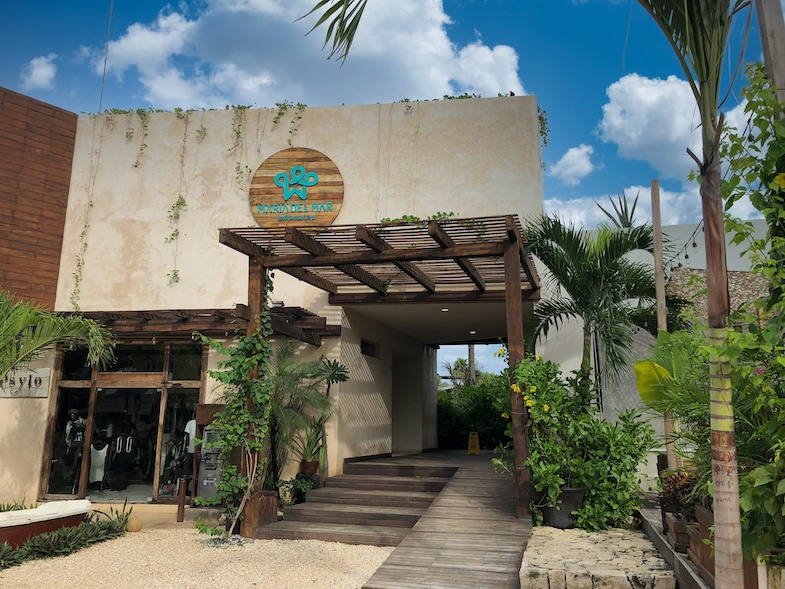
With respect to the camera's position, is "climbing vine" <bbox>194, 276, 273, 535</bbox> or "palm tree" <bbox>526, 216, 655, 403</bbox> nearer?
"climbing vine" <bbox>194, 276, 273, 535</bbox>

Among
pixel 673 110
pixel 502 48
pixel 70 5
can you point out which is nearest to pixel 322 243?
pixel 502 48

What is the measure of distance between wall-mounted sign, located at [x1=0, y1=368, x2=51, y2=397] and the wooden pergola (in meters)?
4.72

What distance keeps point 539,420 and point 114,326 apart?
6.70 metres

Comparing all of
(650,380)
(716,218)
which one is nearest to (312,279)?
(650,380)

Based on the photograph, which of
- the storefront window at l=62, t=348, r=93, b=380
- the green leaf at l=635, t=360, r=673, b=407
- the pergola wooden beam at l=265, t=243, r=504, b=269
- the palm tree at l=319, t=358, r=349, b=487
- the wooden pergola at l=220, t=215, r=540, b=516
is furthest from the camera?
the storefront window at l=62, t=348, r=93, b=380

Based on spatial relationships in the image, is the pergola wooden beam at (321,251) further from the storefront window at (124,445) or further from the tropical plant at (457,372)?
the tropical plant at (457,372)

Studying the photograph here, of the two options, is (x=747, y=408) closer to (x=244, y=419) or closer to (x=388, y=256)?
(x=388, y=256)

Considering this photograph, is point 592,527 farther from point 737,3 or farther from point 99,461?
point 99,461

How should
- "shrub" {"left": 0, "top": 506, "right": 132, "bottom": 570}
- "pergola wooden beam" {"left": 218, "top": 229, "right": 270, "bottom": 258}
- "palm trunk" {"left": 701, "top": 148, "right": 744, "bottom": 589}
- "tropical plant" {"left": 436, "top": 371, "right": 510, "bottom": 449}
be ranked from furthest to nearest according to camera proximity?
"tropical plant" {"left": 436, "top": 371, "right": 510, "bottom": 449} → "pergola wooden beam" {"left": 218, "top": 229, "right": 270, "bottom": 258} → "shrub" {"left": 0, "top": 506, "right": 132, "bottom": 570} → "palm trunk" {"left": 701, "top": 148, "right": 744, "bottom": 589}

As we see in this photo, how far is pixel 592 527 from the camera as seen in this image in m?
5.79

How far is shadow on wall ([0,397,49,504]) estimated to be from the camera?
30.4ft

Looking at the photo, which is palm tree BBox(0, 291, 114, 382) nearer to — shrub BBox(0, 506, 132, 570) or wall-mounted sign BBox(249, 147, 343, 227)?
shrub BBox(0, 506, 132, 570)

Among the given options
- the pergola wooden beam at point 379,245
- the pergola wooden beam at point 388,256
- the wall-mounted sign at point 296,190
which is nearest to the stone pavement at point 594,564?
the pergola wooden beam at point 388,256

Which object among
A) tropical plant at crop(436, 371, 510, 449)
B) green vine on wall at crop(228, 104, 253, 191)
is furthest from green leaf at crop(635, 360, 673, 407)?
tropical plant at crop(436, 371, 510, 449)
